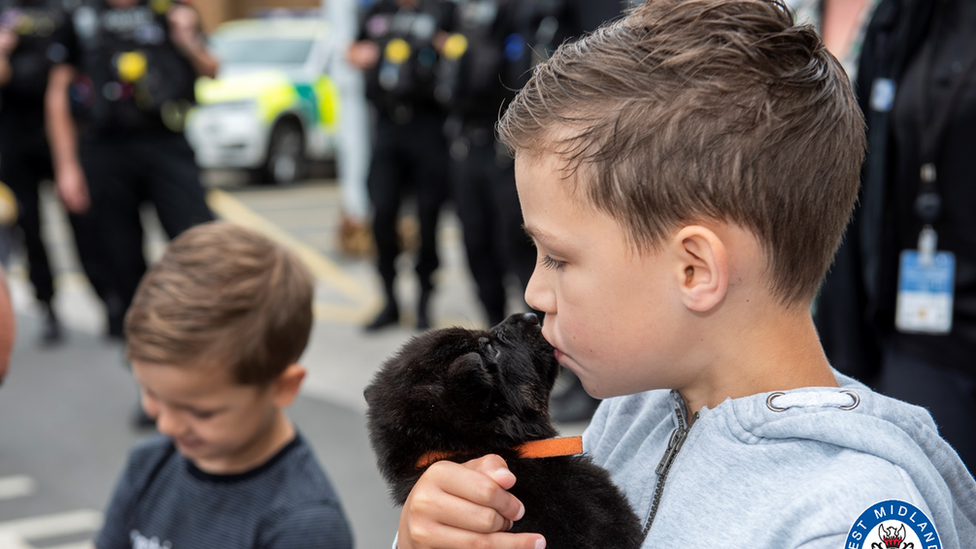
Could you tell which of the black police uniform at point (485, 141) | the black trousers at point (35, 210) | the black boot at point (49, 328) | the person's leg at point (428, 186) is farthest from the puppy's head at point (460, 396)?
the black boot at point (49, 328)

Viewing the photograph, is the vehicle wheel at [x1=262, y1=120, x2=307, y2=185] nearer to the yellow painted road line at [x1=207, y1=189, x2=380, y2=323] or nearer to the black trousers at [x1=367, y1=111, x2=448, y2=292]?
the yellow painted road line at [x1=207, y1=189, x2=380, y2=323]

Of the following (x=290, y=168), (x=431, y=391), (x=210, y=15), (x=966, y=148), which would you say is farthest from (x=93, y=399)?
(x=210, y=15)

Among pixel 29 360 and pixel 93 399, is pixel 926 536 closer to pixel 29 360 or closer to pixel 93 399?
pixel 93 399

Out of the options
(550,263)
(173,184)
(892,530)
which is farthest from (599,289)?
(173,184)

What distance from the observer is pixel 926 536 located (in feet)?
3.03

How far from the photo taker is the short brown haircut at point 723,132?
1006 mm

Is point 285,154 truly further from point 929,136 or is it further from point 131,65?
point 929,136

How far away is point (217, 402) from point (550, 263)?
1.21m

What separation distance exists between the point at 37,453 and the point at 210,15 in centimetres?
2118

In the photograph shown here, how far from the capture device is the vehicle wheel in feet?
42.3

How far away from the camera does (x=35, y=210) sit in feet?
21.0

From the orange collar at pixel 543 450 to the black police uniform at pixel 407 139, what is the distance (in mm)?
5145

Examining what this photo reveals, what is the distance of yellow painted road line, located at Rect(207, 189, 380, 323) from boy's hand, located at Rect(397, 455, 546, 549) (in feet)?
15.6

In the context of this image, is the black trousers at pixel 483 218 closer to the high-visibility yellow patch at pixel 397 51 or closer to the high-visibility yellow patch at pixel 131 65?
the high-visibility yellow patch at pixel 397 51
